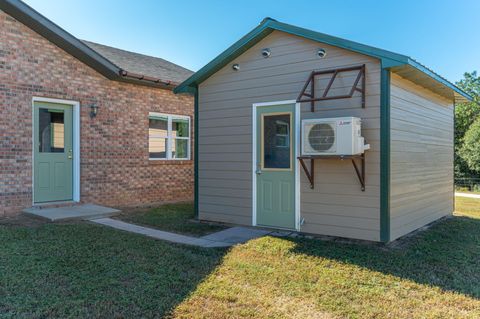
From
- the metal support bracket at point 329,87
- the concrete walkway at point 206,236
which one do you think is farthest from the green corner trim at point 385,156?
the concrete walkway at point 206,236

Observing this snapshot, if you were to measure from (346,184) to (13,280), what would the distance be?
14.8 ft

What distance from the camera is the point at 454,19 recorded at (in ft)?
55.1

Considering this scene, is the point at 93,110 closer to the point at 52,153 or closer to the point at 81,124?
the point at 81,124

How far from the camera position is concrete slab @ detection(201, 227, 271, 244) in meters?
5.77

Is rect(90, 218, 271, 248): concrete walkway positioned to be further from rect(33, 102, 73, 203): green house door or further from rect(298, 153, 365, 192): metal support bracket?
rect(33, 102, 73, 203): green house door

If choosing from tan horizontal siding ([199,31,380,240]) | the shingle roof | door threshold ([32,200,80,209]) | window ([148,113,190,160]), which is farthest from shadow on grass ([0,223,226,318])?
the shingle roof

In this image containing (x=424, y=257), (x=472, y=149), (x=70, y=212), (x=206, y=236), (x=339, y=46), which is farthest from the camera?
(x=472, y=149)

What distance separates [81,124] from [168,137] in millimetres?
2469

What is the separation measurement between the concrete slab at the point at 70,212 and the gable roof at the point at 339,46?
2954mm

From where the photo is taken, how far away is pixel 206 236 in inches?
237

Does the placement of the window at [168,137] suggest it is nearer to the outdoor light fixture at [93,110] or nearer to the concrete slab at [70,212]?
the outdoor light fixture at [93,110]

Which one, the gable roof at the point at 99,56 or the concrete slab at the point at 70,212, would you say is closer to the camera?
the concrete slab at the point at 70,212

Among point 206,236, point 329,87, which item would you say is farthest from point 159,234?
point 329,87

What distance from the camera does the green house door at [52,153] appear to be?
761 centimetres
